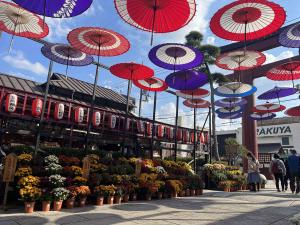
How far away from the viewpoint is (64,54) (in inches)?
445

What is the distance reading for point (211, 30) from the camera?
8789 mm

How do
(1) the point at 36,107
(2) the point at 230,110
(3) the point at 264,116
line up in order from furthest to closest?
(3) the point at 264,116
(2) the point at 230,110
(1) the point at 36,107

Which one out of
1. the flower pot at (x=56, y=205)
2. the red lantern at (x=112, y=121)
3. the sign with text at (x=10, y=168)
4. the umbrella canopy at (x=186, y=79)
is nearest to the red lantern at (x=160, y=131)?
the red lantern at (x=112, y=121)

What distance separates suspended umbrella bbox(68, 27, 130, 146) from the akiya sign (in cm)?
3149

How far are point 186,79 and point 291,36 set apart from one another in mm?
4678

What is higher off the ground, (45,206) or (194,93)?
(194,93)

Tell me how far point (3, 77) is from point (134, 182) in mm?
12423

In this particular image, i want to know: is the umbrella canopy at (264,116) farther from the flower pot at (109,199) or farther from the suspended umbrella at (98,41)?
the flower pot at (109,199)

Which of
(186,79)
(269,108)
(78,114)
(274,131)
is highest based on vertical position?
(274,131)

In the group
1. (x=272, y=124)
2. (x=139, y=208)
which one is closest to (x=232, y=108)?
(x=139, y=208)

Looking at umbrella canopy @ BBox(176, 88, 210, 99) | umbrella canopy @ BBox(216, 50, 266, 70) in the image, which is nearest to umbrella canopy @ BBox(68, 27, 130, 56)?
umbrella canopy @ BBox(216, 50, 266, 70)

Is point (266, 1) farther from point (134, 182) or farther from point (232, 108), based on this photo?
point (232, 108)

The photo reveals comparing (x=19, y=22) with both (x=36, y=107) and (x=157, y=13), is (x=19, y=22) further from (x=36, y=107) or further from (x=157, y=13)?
(x=157, y=13)

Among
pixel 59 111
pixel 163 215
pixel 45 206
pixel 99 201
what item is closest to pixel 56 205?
pixel 45 206
